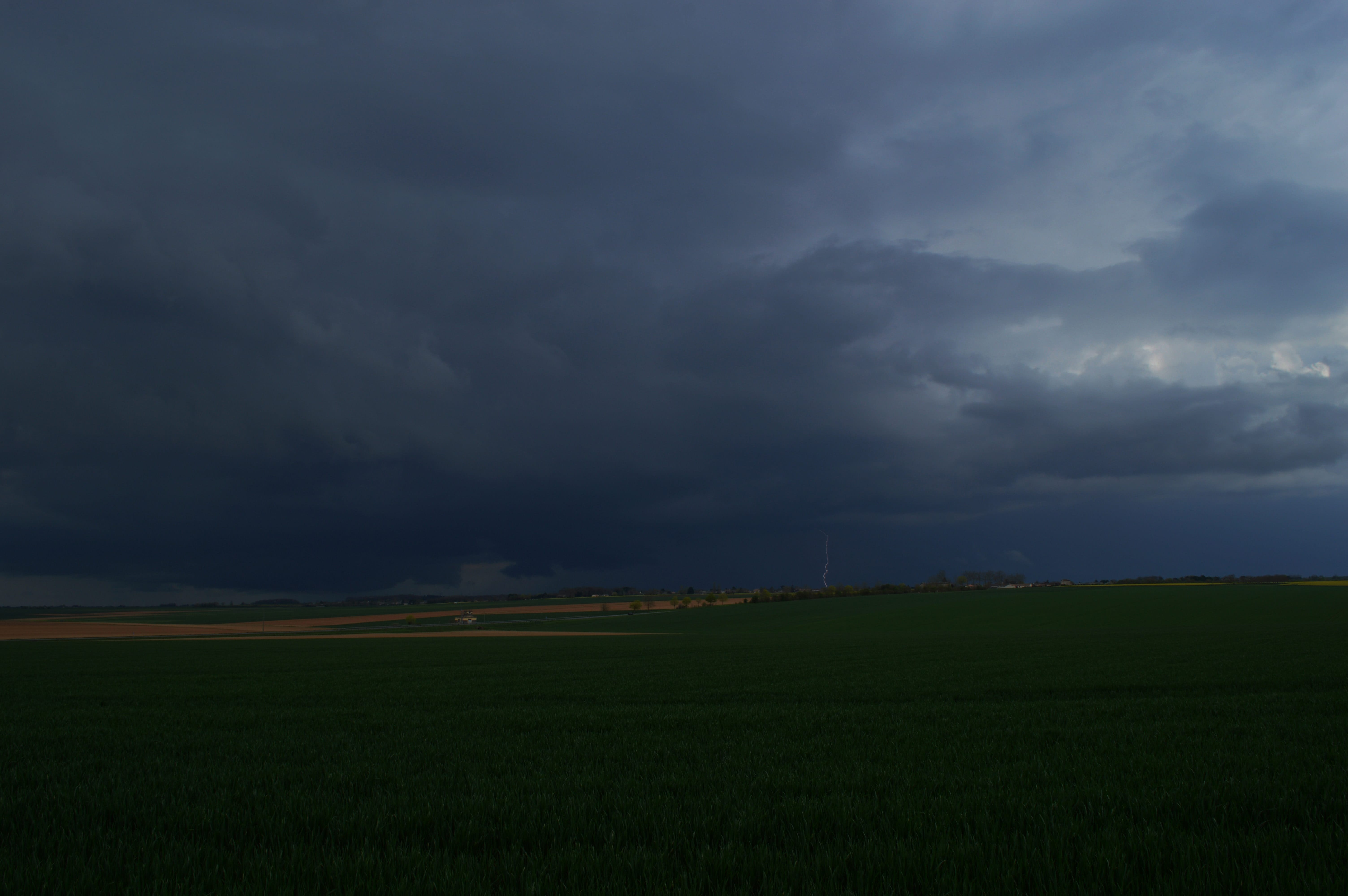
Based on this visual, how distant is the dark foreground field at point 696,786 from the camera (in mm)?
5453

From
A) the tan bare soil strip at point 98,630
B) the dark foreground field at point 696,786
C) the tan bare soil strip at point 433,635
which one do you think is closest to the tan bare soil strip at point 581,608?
the tan bare soil strip at point 98,630

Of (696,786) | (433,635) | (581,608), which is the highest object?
(696,786)

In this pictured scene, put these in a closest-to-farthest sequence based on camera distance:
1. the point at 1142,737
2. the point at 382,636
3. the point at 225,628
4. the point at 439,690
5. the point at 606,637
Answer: the point at 1142,737 < the point at 439,690 < the point at 606,637 < the point at 382,636 < the point at 225,628

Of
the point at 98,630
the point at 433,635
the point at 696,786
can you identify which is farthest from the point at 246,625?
the point at 696,786

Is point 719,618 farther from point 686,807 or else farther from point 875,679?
point 686,807

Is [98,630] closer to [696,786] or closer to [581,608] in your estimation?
[581,608]

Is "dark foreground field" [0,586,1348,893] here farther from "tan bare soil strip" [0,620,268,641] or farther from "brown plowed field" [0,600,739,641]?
"tan bare soil strip" [0,620,268,641]

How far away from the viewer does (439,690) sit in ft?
74.1

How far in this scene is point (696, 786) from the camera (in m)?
8.41

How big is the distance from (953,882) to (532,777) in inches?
221

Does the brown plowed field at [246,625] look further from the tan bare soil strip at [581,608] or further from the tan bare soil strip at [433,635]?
the tan bare soil strip at [433,635]

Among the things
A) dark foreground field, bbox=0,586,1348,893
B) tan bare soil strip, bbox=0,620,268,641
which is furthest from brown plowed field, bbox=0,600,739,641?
dark foreground field, bbox=0,586,1348,893

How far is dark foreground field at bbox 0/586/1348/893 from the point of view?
17.9ft

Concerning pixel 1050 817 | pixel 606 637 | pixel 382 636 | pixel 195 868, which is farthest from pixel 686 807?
pixel 382 636
